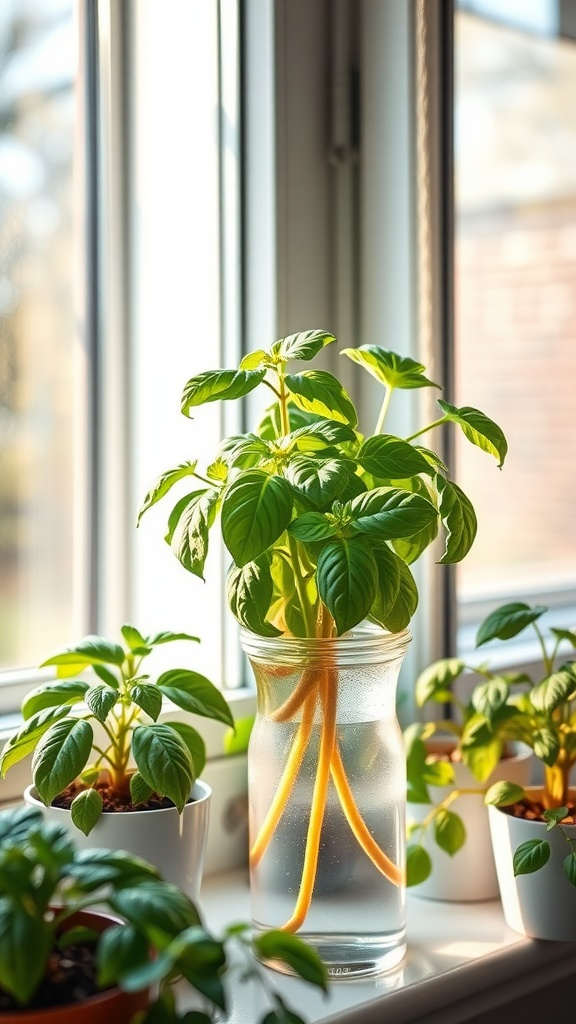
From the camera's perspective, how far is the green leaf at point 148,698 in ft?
2.77

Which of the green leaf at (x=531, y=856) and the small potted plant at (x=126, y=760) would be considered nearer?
the small potted plant at (x=126, y=760)

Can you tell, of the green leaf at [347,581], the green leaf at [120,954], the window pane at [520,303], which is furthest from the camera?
the window pane at [520,303]

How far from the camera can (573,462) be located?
5.58 ft

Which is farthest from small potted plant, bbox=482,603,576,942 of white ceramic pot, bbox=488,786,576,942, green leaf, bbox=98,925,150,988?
green leaf, bbox=98,925,150,988

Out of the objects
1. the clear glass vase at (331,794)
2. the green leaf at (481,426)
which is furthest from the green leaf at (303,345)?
the clear glass vase at (331,794)

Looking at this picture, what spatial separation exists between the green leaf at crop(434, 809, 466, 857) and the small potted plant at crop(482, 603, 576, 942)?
0.16 feet

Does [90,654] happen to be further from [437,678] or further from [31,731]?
[437,678]

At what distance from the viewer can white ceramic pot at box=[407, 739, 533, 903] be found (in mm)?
1094

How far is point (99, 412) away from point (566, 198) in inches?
34.7

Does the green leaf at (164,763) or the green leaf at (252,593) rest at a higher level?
the green leaf at (252,593)

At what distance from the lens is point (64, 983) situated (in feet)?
2.14

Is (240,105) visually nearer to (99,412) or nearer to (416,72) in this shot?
(416,72)

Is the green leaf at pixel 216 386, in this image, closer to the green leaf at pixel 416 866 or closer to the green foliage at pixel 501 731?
the green foliage at pixel 501 731

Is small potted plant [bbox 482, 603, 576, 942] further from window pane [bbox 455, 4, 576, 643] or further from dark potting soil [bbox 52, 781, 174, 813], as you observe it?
window pane [bbox 455, 4, 576, 643]
